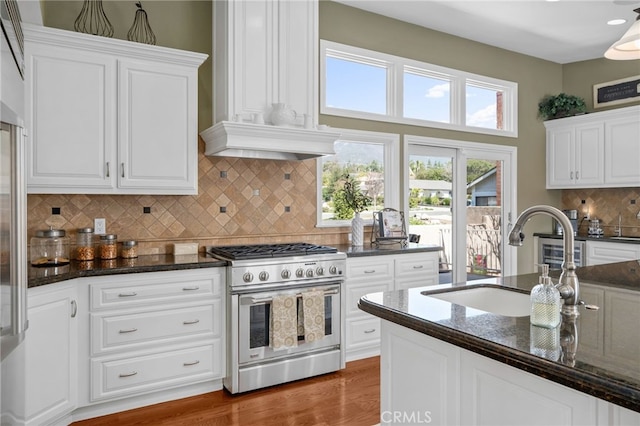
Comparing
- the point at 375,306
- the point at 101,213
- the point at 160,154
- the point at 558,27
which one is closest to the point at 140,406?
the point at 101,213

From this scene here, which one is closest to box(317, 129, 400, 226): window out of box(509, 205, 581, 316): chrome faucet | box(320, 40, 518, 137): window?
box(320, 40, 518, 137): window

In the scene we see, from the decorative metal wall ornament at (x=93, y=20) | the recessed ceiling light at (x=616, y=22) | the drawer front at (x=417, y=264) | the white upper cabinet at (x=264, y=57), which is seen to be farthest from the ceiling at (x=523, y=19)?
the drawer front at (x=417, y=264)

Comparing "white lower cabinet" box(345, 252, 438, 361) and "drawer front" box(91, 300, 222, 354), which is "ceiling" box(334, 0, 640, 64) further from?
"drawer front" box(91, 300, 222, 354)

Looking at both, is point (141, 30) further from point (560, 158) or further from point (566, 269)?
point (560, 158)

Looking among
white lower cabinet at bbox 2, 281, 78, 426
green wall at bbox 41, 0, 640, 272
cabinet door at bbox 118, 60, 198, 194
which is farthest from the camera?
green wall at bbox 41, 0, 640, 272

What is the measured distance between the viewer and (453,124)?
16.4 feet

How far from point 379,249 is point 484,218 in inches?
82.8

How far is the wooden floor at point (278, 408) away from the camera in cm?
273

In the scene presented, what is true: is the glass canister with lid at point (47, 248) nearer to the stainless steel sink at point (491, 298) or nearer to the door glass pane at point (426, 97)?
the stainless steel sink at point (491, 298)

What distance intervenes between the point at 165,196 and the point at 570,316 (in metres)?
2.94

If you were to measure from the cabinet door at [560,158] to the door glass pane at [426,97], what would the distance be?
1.72 metres

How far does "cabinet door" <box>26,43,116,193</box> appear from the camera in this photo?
2.77m

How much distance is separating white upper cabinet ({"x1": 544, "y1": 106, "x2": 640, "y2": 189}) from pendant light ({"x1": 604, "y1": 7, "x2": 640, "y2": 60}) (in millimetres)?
3241

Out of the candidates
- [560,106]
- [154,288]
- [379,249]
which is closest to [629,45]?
[379,249]
